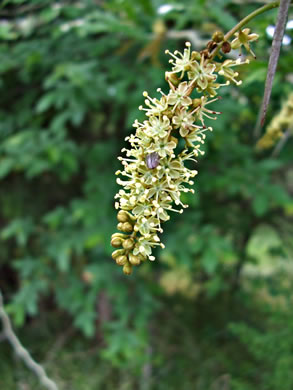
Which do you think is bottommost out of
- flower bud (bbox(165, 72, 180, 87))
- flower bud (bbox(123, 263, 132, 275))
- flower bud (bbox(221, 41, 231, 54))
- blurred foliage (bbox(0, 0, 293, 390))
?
flower bud (bbox(123, 263, 132, 275))

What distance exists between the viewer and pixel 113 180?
3781mm

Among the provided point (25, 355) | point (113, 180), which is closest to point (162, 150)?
point (25, 355)

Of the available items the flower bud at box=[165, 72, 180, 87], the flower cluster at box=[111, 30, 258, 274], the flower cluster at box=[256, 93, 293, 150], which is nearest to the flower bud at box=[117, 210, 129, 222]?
the flower cluster at box=[111, 30, 258, 274]

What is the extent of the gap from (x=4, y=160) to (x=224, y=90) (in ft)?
5.91

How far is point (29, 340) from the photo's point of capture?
609cm

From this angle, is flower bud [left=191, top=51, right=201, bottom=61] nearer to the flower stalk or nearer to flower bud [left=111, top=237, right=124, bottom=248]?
the flower stalk

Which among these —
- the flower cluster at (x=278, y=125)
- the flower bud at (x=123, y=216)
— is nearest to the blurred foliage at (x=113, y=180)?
the flower cluster at (x=278, y=125)

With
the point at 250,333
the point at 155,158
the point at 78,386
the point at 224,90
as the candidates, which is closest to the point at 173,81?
the point at 155,158

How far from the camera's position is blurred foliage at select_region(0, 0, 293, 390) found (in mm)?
2854

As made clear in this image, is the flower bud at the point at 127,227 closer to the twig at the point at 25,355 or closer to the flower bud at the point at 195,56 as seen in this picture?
the flower bud at the point at 195,56

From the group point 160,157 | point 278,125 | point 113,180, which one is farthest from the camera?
point 113,180

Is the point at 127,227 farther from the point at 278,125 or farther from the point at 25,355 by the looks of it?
the point at 25,355

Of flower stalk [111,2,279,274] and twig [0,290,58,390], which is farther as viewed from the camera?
twig [0,290,58,390]

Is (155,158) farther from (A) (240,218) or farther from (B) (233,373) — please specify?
(B) (233,373)
